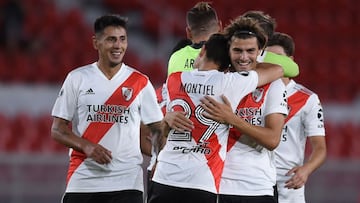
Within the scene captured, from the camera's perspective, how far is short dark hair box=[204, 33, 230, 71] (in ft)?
19.2

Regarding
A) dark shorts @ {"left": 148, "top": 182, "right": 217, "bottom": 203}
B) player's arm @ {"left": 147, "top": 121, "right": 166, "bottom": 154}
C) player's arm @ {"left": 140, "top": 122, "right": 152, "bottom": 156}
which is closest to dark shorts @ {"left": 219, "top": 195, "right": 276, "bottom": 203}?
dark shorts @ {"left": 148, "top": 182, "right": 217, "bottom": 203}

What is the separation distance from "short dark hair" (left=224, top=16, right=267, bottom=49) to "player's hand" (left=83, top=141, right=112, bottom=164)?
1104 mm

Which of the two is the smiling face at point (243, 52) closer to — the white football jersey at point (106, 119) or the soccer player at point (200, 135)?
the soccer player at point (200, 135)

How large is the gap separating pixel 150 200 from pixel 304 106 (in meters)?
1.48

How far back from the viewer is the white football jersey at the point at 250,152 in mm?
5930

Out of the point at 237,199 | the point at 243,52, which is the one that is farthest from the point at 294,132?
the point at 243,52

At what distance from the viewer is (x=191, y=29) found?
271 inches

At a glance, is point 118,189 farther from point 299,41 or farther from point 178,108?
point 299,41

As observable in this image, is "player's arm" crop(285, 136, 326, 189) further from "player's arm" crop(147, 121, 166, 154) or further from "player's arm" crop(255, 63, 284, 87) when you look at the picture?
"player's arm" crop(147, 121, 166, 154)

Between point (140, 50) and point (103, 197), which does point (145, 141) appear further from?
point (140, 50)

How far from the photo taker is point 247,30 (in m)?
5.93

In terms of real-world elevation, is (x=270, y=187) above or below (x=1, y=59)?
below

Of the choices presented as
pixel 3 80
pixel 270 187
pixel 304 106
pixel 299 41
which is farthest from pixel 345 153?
pixel 270 187

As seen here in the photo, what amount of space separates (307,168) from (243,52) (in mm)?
967
